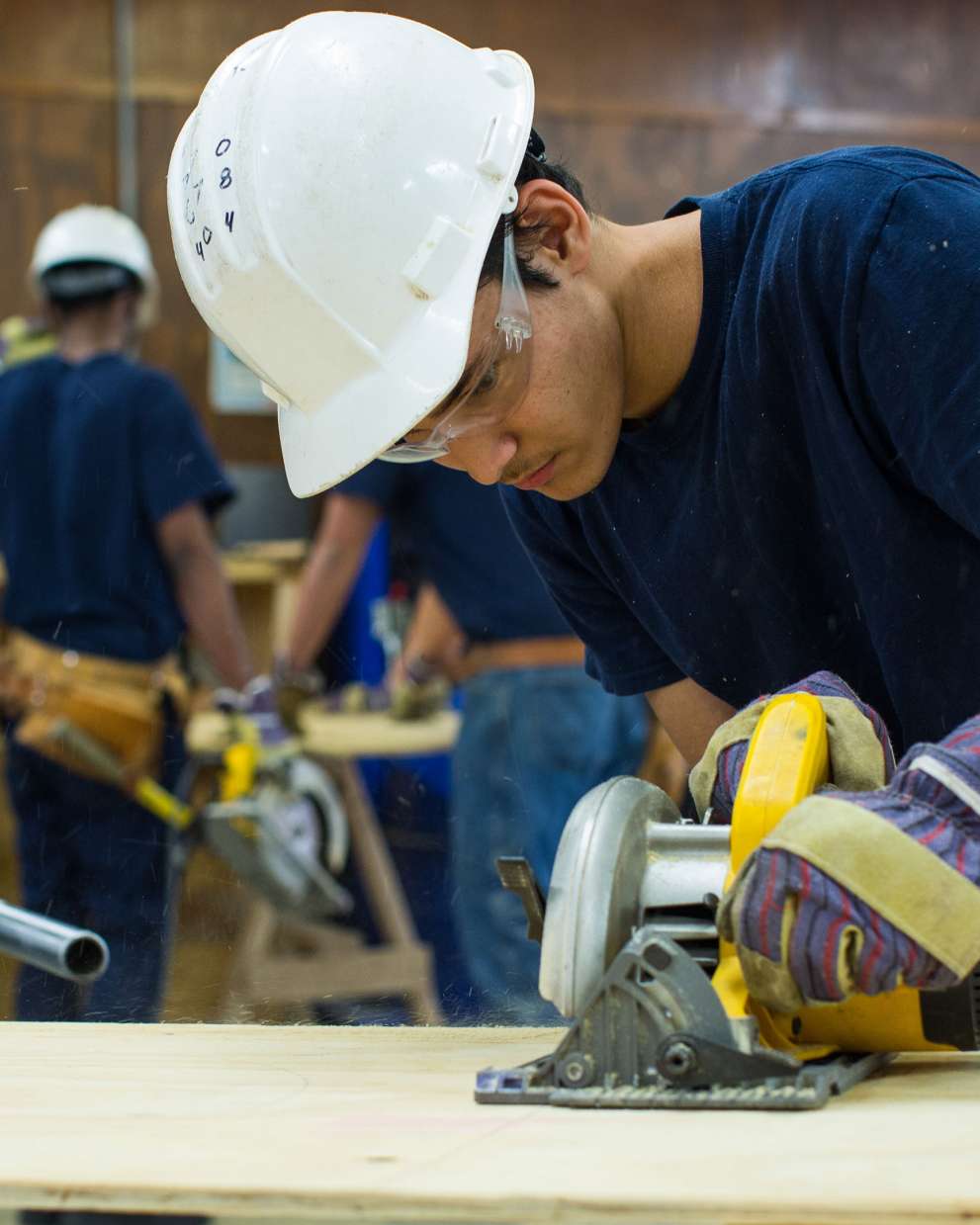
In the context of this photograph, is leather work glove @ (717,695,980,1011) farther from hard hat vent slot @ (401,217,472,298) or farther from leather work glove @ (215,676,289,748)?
leather work glove @ (215,676,289,748)

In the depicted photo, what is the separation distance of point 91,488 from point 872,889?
2663mm

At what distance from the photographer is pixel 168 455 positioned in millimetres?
3496

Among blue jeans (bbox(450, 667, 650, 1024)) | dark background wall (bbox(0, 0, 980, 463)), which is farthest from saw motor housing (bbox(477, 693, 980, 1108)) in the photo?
dark background wall (bbox(0, 0, 980, 463))

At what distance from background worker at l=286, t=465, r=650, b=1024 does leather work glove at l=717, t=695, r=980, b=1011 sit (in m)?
2.28

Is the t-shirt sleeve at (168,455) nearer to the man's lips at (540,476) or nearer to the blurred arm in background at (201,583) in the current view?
the blurred arm in background at (201,583)

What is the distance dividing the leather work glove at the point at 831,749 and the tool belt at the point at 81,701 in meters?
2.32

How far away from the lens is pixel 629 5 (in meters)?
6.36

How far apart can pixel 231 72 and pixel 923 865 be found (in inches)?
35.9

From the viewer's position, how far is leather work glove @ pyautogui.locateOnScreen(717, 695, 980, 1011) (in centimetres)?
107

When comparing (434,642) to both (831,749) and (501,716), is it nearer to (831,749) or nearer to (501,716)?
(501,716)

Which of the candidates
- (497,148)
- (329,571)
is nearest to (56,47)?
(329,571)

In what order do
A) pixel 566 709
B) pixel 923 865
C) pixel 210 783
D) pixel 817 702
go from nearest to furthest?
pixel 923 865 → pixel 817 702 → pixel 566 709 → pixel 210 783

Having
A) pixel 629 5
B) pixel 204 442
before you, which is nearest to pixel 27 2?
pixel 629 5

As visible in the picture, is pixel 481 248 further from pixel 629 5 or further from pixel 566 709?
pixel 629 5
